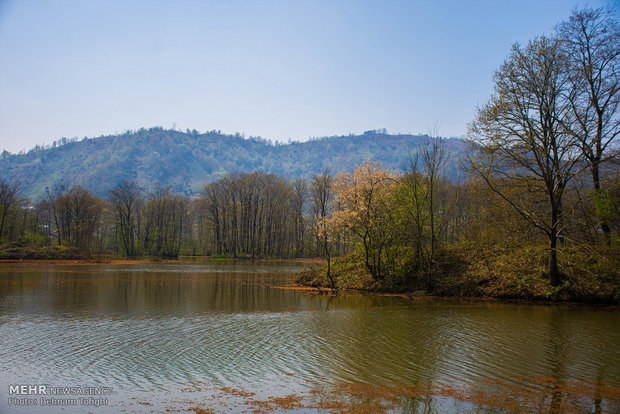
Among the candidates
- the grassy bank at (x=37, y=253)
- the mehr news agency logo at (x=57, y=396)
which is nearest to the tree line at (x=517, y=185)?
the mehr news agency logo at (x=57, y=396)

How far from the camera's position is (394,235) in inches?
993

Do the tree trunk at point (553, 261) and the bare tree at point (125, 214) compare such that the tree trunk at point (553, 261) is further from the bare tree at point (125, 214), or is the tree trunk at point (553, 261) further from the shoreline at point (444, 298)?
the bare tree at point (125, 214)

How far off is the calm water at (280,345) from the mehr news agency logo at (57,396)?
20cm

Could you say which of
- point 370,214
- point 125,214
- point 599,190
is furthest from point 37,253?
point 599,190

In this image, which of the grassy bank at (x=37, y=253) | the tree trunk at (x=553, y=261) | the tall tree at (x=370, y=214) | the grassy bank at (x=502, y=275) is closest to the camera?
the grassy bank at (x=502, y=275)

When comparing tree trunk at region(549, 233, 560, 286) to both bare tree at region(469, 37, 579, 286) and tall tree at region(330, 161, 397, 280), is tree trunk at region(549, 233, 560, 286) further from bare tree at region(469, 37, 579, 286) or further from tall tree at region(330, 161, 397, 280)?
tall tree at region(330, 161, 397, 280)

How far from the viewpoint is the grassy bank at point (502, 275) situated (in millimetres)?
19734

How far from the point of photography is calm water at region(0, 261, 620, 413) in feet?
27.1

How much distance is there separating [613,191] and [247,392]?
75.8 feet

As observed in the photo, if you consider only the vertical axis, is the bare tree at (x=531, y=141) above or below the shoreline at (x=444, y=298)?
above

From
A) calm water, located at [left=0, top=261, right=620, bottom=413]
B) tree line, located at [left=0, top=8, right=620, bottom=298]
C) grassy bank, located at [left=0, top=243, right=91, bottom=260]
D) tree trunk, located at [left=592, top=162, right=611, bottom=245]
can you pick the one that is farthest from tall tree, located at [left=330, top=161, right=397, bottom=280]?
grassy bank, located at [left=0, top=243, right=91, bottom=260]

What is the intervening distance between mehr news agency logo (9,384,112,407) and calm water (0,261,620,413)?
198mm

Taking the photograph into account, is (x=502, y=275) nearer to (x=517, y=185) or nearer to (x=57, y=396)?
(x=517, y=185)

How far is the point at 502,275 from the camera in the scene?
21828 millimetres
